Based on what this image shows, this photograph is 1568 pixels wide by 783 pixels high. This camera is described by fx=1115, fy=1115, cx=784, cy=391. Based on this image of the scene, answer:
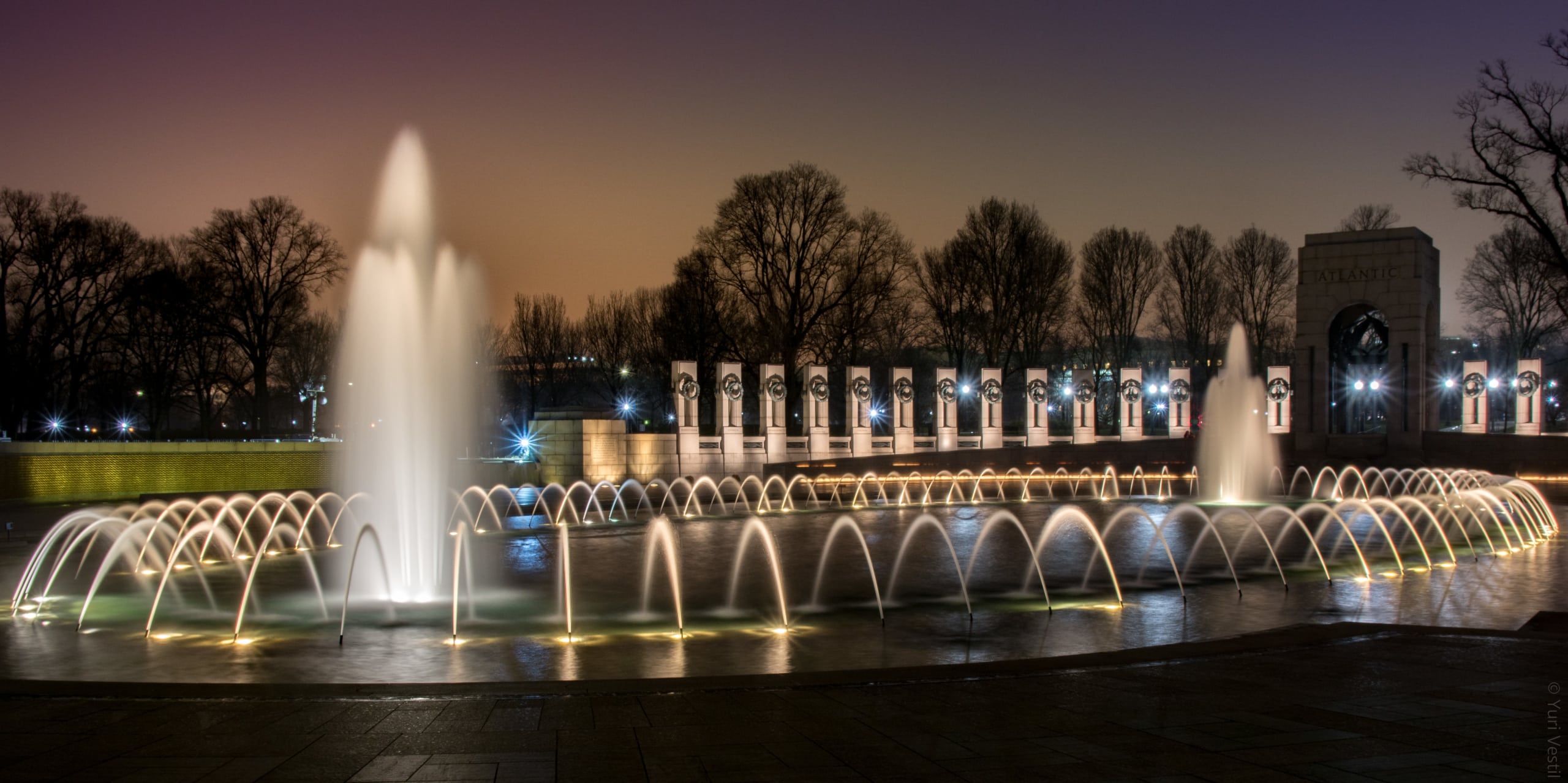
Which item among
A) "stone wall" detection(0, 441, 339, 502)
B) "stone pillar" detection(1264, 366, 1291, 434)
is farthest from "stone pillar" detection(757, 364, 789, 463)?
"stone pillar" detection(1264, 366, 1291, 434)

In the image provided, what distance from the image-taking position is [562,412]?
41375 mm

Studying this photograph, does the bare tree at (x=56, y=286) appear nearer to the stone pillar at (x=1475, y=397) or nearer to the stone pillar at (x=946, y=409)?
the stone pillar at (x=946, y=409)

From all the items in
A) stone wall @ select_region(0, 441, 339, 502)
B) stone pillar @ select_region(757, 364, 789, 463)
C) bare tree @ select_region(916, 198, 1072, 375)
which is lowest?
stone wall @ select_region(0, 441, 339, 502)

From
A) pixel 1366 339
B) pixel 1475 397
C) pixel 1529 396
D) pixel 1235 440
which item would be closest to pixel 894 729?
pixel 1235 440

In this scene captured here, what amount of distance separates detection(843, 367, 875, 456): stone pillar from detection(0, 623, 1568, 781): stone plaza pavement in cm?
3676

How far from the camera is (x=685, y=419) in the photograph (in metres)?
43.0

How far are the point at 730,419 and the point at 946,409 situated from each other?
1013 centimetres

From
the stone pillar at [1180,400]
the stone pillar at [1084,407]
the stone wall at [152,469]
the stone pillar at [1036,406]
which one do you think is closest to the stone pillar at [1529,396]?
the stone pillar at [1180,400]

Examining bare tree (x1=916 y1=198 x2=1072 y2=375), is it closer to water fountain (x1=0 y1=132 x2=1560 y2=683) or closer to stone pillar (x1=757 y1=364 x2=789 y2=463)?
stone pillar (x1=757 y1=364 x2=789 y2=463)

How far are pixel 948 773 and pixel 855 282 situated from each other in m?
51.7

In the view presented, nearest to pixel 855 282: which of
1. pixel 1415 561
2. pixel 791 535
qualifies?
pixel 791 535

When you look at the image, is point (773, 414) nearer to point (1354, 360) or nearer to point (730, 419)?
point (730, 419)

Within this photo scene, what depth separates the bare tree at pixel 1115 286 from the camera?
221 feet

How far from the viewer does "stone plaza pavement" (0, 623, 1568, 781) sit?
629 centimetres
